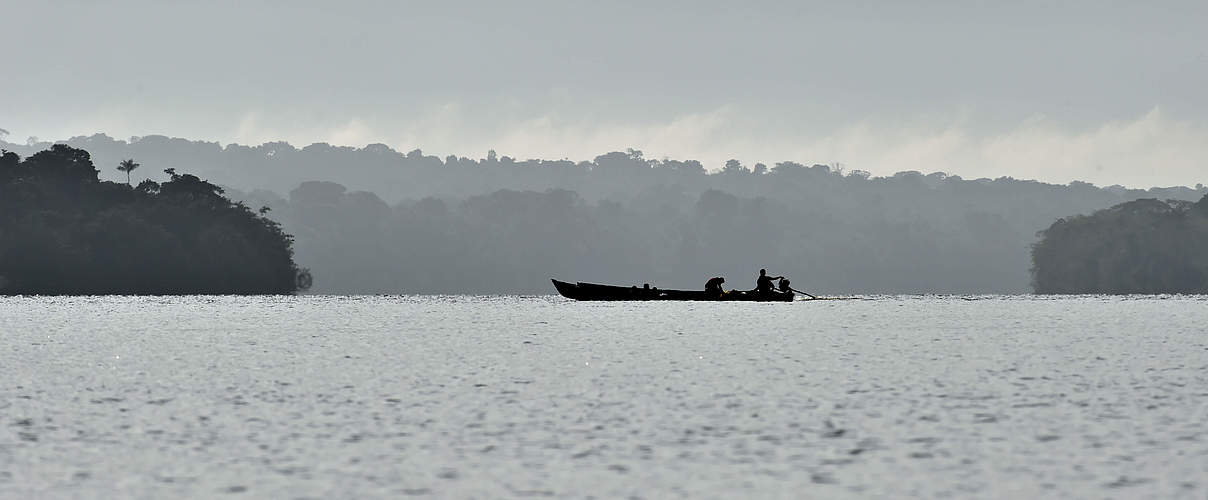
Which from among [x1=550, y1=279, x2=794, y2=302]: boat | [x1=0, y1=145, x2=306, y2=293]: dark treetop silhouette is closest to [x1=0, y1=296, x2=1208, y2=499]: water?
[x1=550, y1=279, x2=794, y2=302]: boat

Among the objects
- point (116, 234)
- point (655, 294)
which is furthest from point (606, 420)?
point (116, 234)

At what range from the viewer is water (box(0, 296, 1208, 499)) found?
72.0ft

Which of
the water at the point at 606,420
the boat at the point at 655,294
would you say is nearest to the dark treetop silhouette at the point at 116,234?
the boat at the point at 655,294

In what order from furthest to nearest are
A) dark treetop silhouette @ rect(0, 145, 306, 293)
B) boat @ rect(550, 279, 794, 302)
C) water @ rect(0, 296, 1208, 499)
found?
dark treetop silhouette @ rect(0, 145, 306, 293), boat @ rect(550, 279, 794, 302), water @ rect(0, 296, 1208, 499)

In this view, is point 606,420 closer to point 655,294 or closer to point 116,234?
point 655,294

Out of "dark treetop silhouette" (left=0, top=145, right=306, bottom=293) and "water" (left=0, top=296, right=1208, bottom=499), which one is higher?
"dark treetop silhouette" (left=0, top=145, right=306, bottom=293)

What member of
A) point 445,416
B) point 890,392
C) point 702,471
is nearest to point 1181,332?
point 890,392

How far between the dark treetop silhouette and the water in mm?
115882

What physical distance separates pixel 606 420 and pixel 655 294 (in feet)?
282

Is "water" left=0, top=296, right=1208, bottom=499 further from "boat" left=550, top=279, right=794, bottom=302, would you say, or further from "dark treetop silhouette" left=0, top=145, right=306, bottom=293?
"dark treetop silhouette" left=0, top=145, right=306, bottom=293

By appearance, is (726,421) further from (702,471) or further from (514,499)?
(514,499)

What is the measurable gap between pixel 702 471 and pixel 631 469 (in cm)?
114

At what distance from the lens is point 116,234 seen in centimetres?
17688

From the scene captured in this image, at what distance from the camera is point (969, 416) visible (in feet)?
103
